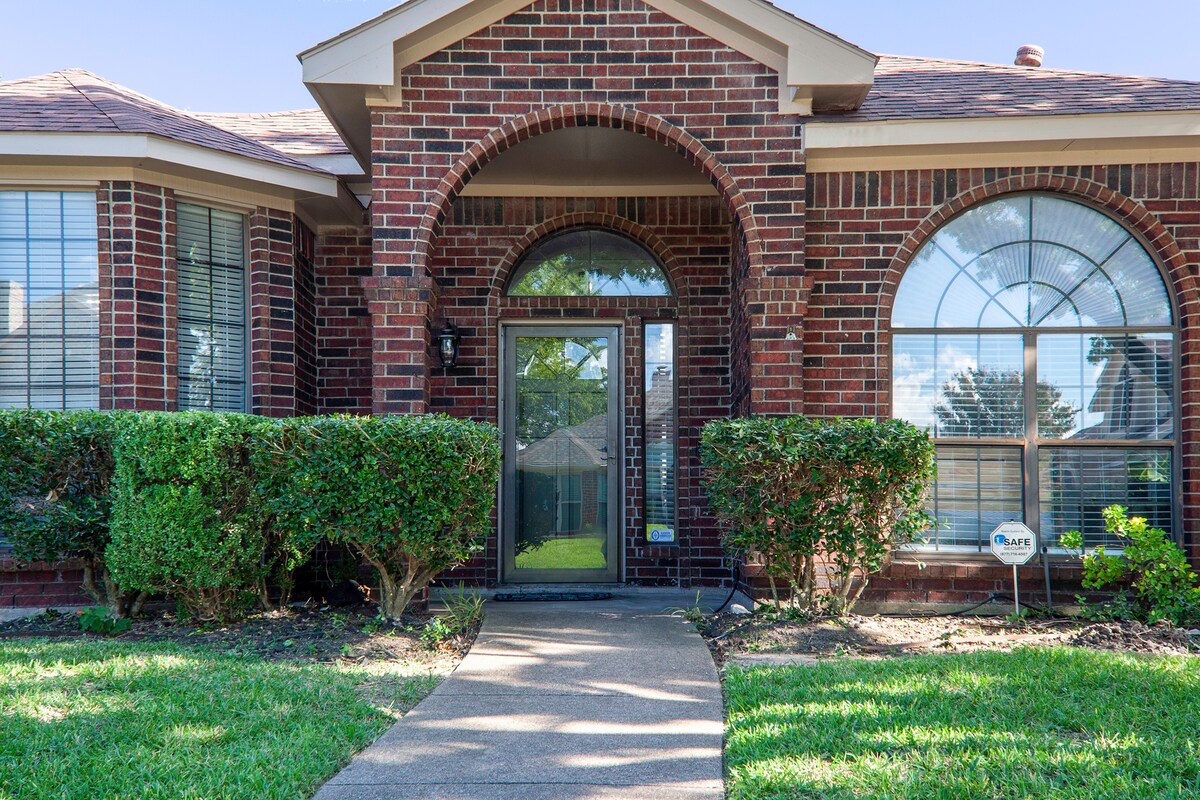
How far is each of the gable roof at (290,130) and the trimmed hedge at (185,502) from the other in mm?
2864

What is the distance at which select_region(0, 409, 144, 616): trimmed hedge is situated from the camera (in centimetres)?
545

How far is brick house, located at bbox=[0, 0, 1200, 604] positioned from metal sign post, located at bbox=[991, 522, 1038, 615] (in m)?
0.39

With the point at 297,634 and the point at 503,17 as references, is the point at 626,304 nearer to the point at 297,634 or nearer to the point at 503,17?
the point at 503,17

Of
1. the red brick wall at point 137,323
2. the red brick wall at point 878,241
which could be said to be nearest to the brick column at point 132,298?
the red brick wall at point 137,323

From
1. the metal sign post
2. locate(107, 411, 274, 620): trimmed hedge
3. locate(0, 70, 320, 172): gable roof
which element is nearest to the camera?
locate(107, 411, 274, 620): trimmed hedge

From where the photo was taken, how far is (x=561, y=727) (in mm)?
3742

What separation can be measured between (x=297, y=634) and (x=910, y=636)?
367 cm

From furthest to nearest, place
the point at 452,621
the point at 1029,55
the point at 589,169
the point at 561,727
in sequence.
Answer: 1. the point at 1029,55
2. the point at 589,169
3. the point at 452,621
4. the point at 561,727

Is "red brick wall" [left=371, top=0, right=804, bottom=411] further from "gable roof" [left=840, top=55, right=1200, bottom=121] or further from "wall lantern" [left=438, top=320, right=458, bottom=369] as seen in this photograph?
"wall lantern" [left=438, top=320, right=458, bottom=369]

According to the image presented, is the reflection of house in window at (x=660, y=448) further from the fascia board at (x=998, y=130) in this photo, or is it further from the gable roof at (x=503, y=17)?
the gable roof at (x=503, y=17)

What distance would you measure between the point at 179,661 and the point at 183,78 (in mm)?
34880

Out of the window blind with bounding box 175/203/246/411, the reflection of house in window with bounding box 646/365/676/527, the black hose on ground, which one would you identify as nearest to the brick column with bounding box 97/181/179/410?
the window blind with bounding box 175/203/246/411

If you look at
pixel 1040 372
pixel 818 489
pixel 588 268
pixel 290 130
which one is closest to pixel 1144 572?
pixel 1040 372

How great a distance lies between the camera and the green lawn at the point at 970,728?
2.97 metres
